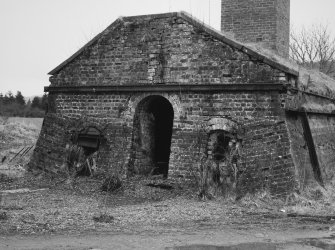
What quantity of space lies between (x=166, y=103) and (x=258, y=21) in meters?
6.01

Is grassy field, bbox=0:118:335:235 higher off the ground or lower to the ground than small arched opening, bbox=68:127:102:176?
lower

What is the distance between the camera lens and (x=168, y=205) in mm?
11328

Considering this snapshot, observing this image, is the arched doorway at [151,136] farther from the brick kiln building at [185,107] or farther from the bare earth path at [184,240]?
the bare earth path at [184,240]

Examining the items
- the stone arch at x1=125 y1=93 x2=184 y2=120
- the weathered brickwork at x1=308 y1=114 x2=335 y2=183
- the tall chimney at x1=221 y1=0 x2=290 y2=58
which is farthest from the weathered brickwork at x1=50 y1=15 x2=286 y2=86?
the tall chimney at x1=221 y1=0 x2=290 y2=58

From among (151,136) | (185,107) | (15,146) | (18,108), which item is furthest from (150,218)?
(18,108)

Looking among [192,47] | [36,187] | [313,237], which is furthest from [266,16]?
[313,237]

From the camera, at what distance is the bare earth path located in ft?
25.3

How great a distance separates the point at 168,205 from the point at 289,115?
4.05 m

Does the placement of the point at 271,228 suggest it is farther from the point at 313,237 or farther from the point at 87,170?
the point at 87,170

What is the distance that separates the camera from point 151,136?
48.8ft

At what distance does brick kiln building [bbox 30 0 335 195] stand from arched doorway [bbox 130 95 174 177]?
3 cm

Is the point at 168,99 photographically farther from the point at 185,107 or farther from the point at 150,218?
the point at 150,218

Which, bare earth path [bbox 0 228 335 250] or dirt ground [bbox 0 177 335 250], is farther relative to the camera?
dirt ground [bbox 0 177 335 250]

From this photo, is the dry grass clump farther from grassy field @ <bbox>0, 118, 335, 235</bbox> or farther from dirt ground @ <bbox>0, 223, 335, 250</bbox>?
dirt ground @ <bbox>0, 223, 335, 250</bbox>
